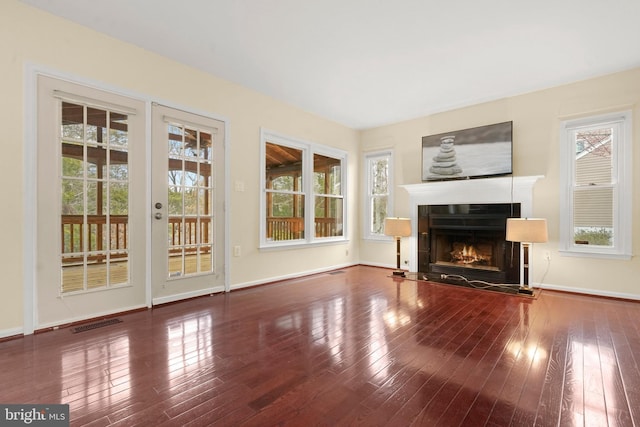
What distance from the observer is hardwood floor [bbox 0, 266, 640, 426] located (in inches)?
59.2

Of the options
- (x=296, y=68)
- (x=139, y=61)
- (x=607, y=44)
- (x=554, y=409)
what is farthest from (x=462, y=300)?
(x=139, y=61)

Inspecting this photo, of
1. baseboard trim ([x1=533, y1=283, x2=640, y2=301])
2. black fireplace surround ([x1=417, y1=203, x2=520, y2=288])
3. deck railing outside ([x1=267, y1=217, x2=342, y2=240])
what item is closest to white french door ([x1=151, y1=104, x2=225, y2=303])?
deck railing outside ([x1=267, y1=217, x2=342, y2=240])

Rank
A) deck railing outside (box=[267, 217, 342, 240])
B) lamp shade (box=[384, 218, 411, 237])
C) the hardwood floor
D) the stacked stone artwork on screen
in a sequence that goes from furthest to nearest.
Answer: lamp shade (box=[384, 218, 411, 237]), the stacked stone artwork on screen, deck railing outside (box=[267, 217, 342, 240]), the hardwood floor

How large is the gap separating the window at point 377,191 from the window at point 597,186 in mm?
2542

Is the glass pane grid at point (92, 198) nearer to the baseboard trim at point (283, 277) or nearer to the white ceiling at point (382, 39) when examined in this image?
the white ceiling at point (382, 39)

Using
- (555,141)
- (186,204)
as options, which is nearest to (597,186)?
(555,141)

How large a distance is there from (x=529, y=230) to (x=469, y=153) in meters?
1.46

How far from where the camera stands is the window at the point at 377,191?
564 centimetres

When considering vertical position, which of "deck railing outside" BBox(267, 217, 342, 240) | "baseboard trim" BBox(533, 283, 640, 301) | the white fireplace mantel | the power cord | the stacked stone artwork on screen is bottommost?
the power cord

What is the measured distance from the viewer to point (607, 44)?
304 cm

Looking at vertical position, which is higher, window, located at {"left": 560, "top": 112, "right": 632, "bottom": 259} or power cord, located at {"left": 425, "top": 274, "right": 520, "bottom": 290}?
window, located at {"left": 560, "top": 112, "right": 632, "bottom": 259}

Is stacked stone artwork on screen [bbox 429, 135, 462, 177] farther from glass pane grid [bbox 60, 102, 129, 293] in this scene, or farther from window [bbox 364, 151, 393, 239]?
glass pane grid [bbox 60, 102, 129, 293]

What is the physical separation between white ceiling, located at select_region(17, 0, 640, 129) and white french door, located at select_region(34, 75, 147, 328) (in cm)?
77

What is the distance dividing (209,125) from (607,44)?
4.33m
